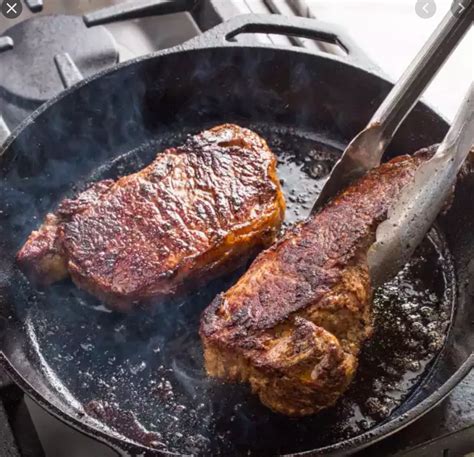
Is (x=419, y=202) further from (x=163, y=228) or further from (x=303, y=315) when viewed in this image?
(x=163, y=228)

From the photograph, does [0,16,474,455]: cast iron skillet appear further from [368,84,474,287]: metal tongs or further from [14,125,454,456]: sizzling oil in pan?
[368,84,474,287]: metal tongs

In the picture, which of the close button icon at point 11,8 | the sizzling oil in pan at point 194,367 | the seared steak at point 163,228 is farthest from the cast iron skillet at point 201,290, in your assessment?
the close button icon at point 11,8

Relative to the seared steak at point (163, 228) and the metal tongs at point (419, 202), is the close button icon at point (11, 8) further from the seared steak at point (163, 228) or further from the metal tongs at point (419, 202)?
the metal tongs at point (419, 202)

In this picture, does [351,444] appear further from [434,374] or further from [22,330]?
[22,330]

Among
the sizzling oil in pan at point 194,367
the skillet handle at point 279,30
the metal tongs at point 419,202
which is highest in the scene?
the skillet handle at point 279,30

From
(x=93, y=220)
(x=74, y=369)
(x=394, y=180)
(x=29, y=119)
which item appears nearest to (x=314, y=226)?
(x=394, y=180)
